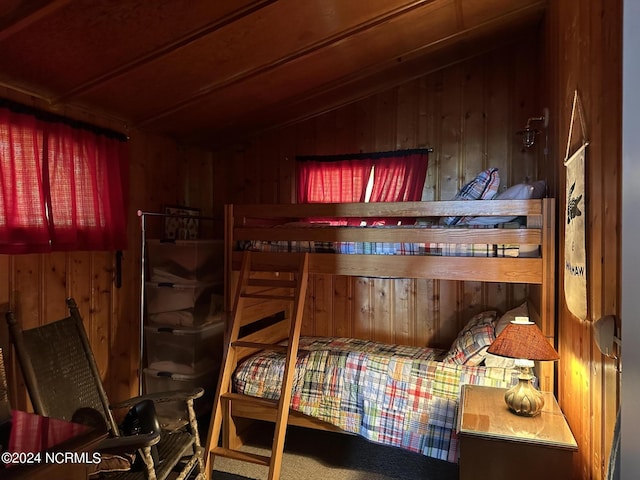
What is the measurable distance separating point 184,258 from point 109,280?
56 centimetres

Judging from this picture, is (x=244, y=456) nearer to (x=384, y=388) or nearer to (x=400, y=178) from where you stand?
(x=384, y=388)

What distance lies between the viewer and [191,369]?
3080 millimetres

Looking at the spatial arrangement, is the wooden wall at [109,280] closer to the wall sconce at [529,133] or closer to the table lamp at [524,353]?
the table lamp at [524,353]

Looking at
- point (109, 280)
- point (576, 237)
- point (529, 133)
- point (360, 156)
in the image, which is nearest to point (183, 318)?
point (109, 280)

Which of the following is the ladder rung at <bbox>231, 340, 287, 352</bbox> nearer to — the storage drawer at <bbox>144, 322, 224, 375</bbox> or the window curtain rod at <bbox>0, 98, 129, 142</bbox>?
the storage drawer at <bbox>144, 322, 224, 375</bbox>

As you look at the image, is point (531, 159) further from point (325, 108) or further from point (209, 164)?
point (209, 164)

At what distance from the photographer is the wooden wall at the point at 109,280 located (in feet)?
8.04

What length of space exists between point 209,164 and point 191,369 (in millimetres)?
2108

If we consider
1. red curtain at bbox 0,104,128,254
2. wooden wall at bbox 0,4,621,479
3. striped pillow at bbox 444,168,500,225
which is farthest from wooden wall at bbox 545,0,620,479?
red curtain at bbox 0,104,128,254

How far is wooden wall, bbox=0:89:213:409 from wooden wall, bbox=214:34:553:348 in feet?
3.47

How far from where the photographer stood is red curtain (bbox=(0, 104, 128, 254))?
232 cm

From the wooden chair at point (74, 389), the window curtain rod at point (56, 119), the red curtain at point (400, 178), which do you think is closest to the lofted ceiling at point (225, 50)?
the window curtain rod at point (56, 119)

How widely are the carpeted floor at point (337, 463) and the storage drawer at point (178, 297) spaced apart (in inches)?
41.9

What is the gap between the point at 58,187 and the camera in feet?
8.53
